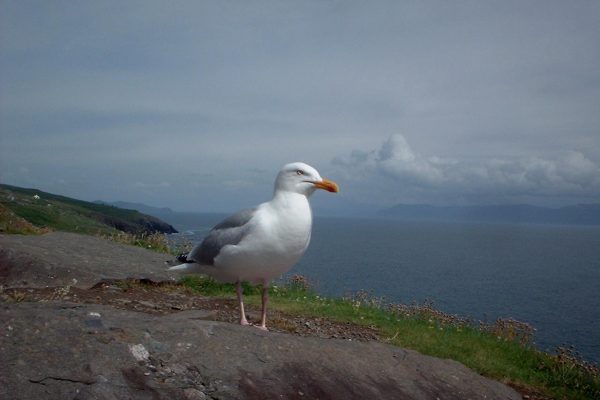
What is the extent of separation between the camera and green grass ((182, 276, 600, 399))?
26.7 feet

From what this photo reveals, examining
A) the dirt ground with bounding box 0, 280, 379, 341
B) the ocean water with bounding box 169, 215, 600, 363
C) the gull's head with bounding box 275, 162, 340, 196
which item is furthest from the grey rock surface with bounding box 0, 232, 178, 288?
the ocean water with bounding box 169, 215, 600, 363

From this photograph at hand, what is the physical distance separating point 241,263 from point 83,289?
14.7ft

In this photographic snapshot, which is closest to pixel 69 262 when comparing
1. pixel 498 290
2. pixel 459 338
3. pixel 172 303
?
pixel 172 303

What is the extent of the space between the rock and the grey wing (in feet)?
4.23

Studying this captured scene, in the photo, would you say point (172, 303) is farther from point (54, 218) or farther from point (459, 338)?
point (54, 218)

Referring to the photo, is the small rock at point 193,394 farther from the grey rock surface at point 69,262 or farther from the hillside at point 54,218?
the hillside at point 54,218

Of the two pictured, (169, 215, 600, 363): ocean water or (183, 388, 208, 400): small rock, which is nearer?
(183, 388, 208, 400): small rock

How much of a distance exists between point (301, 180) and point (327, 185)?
0.35m

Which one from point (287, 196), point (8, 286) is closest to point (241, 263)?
point (287, 196)

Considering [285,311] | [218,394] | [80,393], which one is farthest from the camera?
[285,311]

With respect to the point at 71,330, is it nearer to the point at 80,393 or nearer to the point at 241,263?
the point at 80,393

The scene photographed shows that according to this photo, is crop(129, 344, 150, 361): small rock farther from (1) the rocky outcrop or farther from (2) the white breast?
(2) the white breast

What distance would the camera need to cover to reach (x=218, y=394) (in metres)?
4.71

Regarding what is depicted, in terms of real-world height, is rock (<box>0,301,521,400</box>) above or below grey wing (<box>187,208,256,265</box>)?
below
